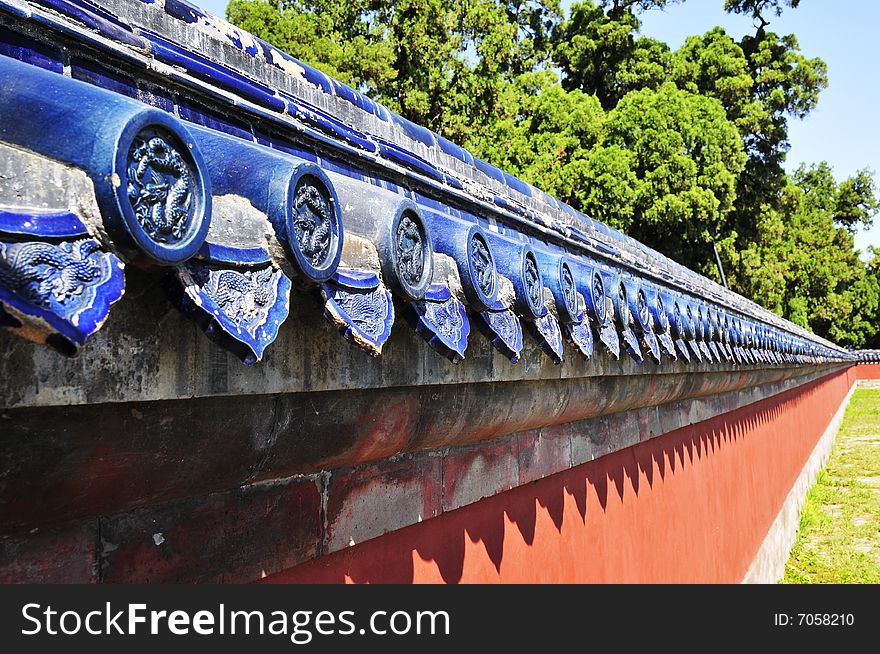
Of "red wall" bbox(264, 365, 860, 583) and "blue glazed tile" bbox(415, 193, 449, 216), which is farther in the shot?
"red wall" bbox(264, 365, 860, 583)

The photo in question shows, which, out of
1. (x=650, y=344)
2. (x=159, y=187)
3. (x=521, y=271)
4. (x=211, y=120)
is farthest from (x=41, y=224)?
(x=650, y=344)

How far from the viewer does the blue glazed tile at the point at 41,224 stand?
2.69ft

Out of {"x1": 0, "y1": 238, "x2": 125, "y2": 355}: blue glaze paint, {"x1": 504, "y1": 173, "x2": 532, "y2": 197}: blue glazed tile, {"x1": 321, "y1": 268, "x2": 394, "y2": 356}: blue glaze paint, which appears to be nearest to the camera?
{"x1": 0, "y1": 238, "x2": 125, "y2": 355}: blue glaze paint

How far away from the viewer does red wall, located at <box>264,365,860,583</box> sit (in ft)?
7.59

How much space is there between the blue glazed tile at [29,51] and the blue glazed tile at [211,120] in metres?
0.24

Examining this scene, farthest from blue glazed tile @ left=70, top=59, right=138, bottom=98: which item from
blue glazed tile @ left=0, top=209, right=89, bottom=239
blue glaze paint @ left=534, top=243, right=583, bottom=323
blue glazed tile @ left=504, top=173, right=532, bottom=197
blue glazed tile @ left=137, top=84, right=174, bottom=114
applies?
blue glazed tile @ left=504, top=173, right=532, bottom=197

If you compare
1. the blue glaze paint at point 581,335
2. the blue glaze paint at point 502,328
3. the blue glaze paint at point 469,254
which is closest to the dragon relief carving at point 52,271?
the blue glaze paint at point 469,254

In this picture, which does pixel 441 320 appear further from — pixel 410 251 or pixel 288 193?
pixel 288 193

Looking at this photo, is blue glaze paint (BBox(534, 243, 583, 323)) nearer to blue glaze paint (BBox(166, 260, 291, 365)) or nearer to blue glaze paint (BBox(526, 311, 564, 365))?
blue glaze paint (BBox(526, 311, 564, 365))

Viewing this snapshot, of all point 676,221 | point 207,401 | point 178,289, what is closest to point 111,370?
point 178,289

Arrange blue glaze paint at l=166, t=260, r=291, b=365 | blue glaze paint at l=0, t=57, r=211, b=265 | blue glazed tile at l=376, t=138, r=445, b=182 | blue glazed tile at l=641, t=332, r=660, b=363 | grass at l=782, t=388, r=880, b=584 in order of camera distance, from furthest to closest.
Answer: grass at l=782, t=388, r=880, b=584
blue glazed tile at l=641, t=332, r=660, b=363
blue glazed tile at l=376, t=138, r=445, b=182
blue glaze paint at l=166, t=260, r=291, b=365
blue glaze paint at l=0, t=57, r=211, b=265

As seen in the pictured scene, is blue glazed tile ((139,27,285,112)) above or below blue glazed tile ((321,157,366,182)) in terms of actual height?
above

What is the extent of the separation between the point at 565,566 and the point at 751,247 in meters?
20.3

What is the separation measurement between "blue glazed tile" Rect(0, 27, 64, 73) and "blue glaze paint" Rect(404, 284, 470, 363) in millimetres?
782
